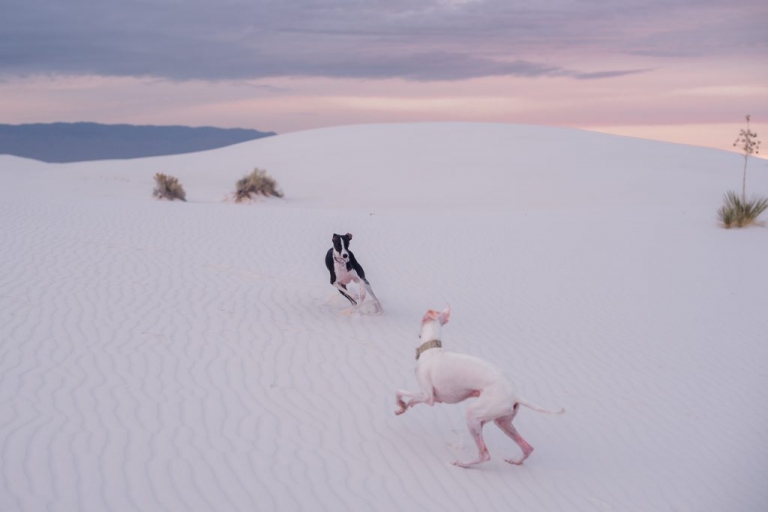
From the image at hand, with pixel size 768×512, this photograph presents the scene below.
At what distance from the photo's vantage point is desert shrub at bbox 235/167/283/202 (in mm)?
29141

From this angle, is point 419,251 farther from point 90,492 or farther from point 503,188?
point 503,188

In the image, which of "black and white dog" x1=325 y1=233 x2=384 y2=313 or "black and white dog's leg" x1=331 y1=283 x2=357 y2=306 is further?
"black and white dog's leg" x1=331 y1=283 x2=357 y2=306

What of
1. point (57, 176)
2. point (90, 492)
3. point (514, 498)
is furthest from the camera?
point (57, 176)

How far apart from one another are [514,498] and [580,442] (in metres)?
1.52

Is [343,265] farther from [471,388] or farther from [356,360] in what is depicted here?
[471,388]

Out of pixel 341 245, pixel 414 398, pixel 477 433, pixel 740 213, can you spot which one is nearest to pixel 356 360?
pixel 341 245

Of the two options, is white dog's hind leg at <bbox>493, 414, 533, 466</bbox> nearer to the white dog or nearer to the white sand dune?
the white dog

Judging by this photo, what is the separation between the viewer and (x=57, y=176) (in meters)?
33.8

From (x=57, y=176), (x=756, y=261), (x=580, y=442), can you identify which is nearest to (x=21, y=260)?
(x=580, y=442)

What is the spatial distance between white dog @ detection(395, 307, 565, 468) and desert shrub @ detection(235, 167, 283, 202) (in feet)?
77.3

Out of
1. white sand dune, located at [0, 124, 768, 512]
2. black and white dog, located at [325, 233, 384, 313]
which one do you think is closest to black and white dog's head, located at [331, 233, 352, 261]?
black and white dog, located at [325, 233, 384, 313]

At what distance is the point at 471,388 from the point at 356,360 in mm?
2754

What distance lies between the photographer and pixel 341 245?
9336 millimetres

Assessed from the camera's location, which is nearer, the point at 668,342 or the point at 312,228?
the point at 668,342
